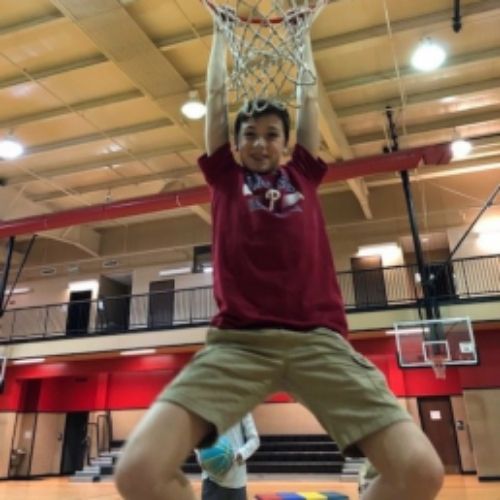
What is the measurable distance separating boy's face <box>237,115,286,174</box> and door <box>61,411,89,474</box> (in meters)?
16.0

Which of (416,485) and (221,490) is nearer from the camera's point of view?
(416,485)

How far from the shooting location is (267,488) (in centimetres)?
1009

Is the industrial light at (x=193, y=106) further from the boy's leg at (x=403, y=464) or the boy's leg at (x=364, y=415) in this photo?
the boy's leg at (x=403, y=464)

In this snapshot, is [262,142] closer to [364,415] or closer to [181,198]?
[364,415]

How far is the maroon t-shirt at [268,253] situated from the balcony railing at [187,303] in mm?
9441

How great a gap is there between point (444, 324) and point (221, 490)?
6583 millimetres

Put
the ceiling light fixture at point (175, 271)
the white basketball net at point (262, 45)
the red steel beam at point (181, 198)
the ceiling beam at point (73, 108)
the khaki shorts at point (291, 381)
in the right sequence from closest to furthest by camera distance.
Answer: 1. the khaki shorts at point (291, 381)
2. the white basketball net at point (262, 45)
3. the red steel beam at point (181, 198)
4. the ceiling beam at point (73, 108)
5. the ceiling light fixture at point (175, 271)

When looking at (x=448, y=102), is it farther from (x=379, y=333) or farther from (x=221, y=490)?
(x=221, y=490)

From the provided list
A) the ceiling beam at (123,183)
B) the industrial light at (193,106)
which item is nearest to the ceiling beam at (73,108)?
the industrial light at (193,106)

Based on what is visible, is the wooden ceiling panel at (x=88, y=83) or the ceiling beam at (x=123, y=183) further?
the ceiling beam at (x=123, y=183)

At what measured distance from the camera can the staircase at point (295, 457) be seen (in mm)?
12364

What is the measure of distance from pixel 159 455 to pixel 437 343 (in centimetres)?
808

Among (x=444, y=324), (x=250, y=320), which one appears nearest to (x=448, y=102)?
(x=444, y=324)

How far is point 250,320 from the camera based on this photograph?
156 cm
